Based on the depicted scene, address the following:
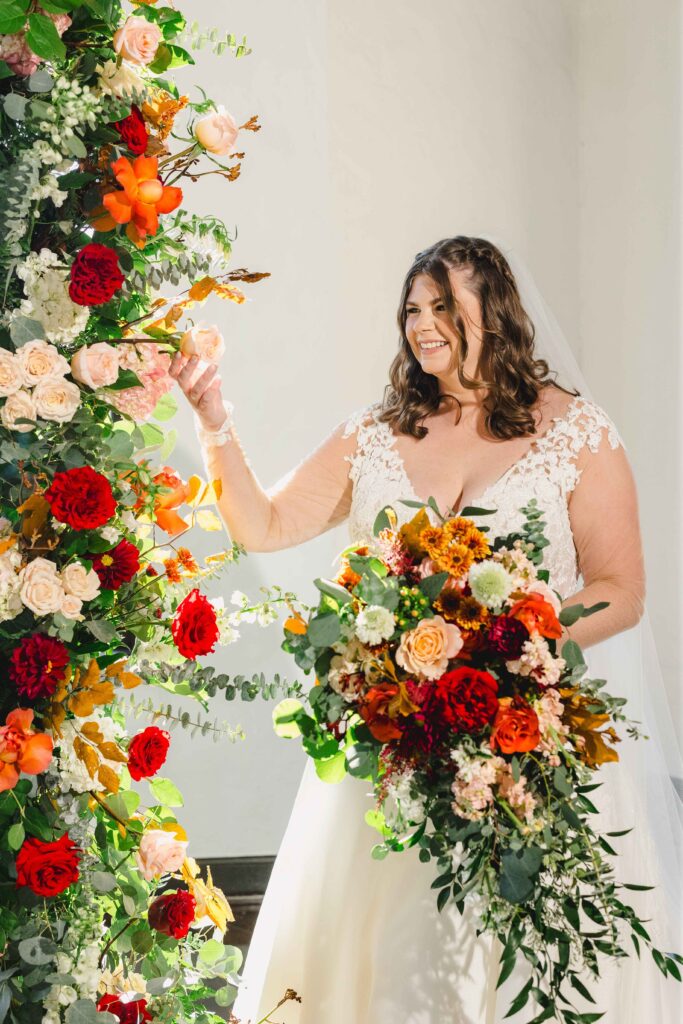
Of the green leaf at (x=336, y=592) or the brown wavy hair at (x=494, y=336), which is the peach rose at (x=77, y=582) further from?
the brown wavy hair at (x=494, y=336)

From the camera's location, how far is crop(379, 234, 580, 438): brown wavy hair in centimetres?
254

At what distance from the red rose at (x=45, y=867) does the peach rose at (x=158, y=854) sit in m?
0.15

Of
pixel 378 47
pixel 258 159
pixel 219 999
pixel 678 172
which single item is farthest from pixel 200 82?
pixel 219 999

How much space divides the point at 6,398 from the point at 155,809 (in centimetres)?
71

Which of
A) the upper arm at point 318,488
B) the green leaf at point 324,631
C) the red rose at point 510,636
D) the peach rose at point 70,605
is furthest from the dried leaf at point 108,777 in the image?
the upper arm at point 318,488

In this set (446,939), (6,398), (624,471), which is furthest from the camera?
(624,471)

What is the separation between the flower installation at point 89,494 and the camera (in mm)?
1500

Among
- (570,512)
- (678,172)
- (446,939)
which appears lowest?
(446,939)

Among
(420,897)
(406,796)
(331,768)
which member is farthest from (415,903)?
(406,796)

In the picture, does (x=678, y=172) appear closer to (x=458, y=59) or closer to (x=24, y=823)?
(x=458, y=59)

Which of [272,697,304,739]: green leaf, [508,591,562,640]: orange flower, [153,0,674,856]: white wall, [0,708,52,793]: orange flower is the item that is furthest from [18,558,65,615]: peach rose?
[153,0,674,856]: white wall

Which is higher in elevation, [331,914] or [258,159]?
[258,159]

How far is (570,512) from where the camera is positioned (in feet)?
8.13

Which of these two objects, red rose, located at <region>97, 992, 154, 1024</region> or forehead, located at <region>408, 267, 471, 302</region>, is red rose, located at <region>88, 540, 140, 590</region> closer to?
red rose, located at <region>97, 992, 154, 1024</region>
